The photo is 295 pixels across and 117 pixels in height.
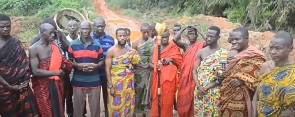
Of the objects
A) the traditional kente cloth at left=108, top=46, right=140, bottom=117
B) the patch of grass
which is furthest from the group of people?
the patch of grass

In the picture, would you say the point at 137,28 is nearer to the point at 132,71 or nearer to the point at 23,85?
the point at 132,71

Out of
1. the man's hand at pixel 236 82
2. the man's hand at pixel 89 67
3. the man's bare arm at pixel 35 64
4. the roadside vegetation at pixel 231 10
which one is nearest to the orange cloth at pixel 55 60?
the man's bare arm at pixel 35 64

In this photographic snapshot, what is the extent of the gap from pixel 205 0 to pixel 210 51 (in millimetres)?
12981

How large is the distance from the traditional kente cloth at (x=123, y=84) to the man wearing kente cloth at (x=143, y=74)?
14.6 inches

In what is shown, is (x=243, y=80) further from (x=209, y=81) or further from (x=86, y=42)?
(x=86, y=42)

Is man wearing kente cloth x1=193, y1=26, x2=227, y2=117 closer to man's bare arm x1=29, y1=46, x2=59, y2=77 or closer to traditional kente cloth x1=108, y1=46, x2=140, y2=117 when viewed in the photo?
traditional kente cloth x1=108, y1=46, x2=140, y2=117

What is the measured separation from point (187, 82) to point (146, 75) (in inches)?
30.9

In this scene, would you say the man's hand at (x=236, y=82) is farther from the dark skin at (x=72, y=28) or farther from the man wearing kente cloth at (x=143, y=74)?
the dark skin at (x=72, y=28)

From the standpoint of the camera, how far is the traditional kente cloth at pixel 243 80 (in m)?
4.21

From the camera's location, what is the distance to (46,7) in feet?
57.4

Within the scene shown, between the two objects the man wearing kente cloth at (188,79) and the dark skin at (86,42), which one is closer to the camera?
the dark skin at (86,42)

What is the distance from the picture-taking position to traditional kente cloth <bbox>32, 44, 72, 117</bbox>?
4.91 metres

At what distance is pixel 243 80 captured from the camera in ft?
13.8

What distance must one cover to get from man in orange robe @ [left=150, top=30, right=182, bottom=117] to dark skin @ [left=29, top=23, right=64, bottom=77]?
157cm
